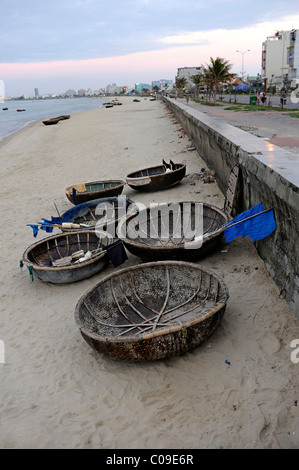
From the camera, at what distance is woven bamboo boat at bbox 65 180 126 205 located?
10.4 m

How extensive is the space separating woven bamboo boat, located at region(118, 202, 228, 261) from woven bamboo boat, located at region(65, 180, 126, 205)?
2.77m

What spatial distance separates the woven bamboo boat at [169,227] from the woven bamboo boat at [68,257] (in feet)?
1.90

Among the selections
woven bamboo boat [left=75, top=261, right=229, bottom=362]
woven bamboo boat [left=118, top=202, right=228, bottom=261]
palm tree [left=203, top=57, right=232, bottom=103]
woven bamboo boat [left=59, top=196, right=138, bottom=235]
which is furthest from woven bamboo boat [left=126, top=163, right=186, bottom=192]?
palm tree [left=203, top=57, right=232, bottom=103]

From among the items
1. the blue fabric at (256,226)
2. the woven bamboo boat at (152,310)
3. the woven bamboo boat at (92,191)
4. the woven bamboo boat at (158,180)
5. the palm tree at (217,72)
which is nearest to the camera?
the woven bamboo boat at (152,310)

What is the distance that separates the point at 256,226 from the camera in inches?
236

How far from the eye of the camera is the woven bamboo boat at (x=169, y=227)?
677cm

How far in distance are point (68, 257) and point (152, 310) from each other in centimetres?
281

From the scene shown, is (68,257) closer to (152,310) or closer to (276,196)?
(152,310)

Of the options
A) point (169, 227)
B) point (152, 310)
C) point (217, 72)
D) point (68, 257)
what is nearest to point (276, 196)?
point (152, 310)

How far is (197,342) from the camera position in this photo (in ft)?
15.2

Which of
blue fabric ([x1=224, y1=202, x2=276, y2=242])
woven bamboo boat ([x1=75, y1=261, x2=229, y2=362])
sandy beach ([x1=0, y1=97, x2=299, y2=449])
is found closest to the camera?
sandy beach ([x1=0, y1=97, x2=299, y2=449])

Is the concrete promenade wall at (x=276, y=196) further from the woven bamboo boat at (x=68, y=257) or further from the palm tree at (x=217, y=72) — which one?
the palm tree at (x=217, y=72)

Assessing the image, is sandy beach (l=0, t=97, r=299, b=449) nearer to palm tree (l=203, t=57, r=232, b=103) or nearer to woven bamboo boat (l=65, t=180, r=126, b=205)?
woven bamboo boat (l=65, t=180, r=126, b=205)

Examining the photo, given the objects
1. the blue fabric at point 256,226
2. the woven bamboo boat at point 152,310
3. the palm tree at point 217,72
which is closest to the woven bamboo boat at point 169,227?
the blue fabric at point 256,226
